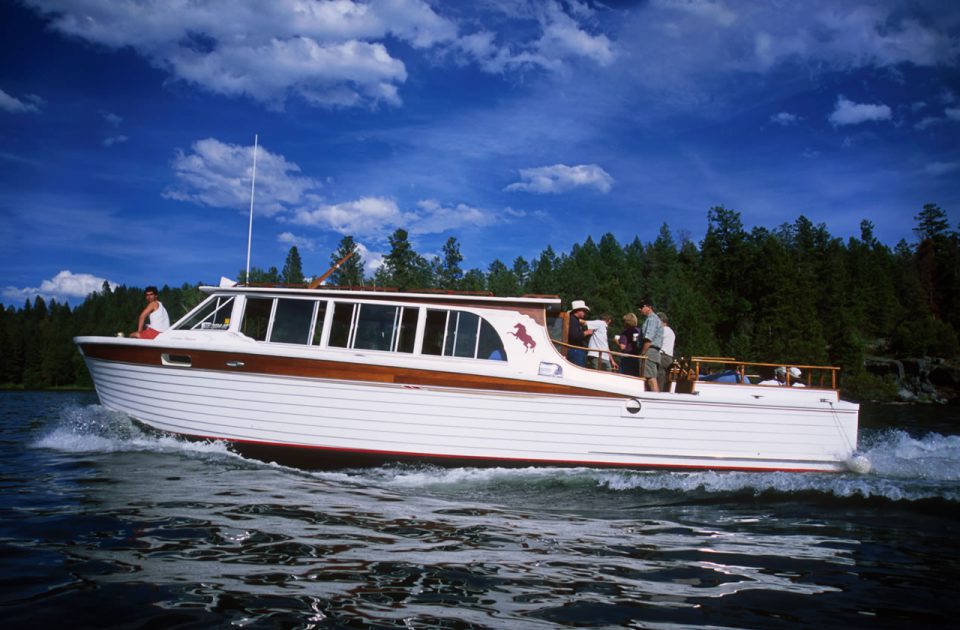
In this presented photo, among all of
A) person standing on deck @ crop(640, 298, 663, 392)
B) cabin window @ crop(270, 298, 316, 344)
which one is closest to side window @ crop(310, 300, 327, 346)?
cabin window @ crop(270, 298, 316, 344)

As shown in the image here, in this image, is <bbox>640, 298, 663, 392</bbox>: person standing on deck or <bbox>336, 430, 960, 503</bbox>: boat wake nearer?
<bbox>336, 430, 960, 503</bbox>: boat wake

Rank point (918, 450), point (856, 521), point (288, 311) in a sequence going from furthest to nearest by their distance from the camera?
point (918, 450)
point (288, 311)
point (856, 521)

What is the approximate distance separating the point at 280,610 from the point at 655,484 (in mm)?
6398

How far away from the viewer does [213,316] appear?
1023 cm

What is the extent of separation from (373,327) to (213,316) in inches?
118

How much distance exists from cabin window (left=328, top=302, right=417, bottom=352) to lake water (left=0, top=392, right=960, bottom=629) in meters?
2.15

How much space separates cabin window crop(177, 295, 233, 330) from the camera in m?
10.1

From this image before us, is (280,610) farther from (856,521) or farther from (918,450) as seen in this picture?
(918,450)

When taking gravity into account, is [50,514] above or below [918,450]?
below

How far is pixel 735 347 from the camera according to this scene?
6203 centimetres

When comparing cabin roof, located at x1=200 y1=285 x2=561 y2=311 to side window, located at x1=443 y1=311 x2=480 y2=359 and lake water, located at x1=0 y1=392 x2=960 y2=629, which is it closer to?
side window, located at x1=443 y1=311 x2=480 y2=359

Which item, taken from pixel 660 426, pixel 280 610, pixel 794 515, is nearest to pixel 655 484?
pixel 660 426

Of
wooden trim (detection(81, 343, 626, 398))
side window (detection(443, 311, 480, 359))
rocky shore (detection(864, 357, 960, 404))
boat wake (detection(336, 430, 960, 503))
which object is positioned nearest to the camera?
boat wake (detection(336, 430, 960, 503))

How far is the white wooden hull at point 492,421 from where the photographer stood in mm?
9031
